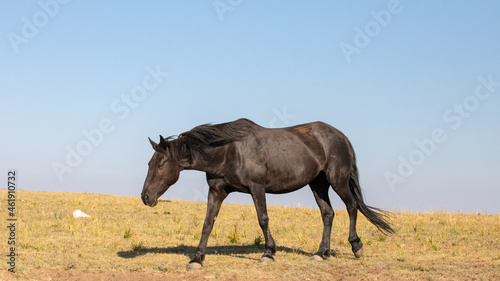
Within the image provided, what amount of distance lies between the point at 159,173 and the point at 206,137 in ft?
3.79

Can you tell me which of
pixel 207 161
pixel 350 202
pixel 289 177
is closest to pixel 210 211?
pixel 207 161

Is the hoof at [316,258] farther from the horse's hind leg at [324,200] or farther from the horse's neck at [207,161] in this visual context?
the horse's neck at [207,161]

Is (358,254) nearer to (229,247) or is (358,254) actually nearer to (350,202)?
(350,202)

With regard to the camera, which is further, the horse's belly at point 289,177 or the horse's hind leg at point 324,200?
the horse's hind leg at point 324,200

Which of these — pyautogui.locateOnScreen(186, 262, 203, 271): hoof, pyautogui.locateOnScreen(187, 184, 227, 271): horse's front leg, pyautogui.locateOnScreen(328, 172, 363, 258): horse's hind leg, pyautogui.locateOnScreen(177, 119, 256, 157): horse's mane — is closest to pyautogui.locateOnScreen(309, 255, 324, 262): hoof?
pyautogui.locateOnScreen(328, 172, 363, 258): horse's hind leg

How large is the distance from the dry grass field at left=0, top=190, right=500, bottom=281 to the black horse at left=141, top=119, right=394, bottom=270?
777mm

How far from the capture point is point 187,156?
988cm

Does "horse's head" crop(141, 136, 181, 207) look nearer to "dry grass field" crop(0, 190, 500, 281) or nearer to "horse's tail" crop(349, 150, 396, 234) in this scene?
"dry grass field" crop(0, 190, 500, 281)

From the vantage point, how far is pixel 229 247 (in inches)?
503

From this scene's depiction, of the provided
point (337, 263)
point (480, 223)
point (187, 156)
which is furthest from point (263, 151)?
point (480, 223)

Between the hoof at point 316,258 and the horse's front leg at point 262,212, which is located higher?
the horse's front leg at point 262,212

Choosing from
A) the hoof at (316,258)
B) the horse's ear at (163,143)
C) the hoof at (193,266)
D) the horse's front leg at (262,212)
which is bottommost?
the hoof at (193,266)

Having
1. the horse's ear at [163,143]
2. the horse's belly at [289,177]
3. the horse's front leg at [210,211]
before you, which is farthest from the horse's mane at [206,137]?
the horse's belly at [289,177]

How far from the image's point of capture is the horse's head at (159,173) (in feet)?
31.7
